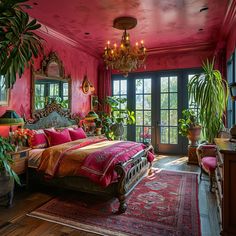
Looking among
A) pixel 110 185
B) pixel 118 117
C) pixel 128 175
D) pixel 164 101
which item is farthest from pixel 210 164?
pixel 118 117

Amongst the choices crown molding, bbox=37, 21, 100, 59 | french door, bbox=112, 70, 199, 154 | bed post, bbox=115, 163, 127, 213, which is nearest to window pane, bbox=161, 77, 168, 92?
french door, bbox=112, 70, 199, 154

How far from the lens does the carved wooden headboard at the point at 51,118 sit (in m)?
3.98

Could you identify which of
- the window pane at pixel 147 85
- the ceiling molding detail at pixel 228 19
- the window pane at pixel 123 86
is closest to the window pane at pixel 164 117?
the window pane at pixel 147 85

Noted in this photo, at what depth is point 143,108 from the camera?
246 inches

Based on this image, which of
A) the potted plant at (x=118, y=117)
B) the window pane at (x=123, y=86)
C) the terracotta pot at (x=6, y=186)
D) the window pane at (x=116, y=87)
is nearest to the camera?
the terracotta pot at (x=6, y=186)

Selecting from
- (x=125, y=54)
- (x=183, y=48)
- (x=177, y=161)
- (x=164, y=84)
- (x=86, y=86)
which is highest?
(x=183, y=48)

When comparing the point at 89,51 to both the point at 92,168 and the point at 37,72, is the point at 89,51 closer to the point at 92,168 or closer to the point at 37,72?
the point at 37,72

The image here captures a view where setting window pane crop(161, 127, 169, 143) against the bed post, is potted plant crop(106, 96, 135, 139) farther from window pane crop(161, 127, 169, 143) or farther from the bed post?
the bed post

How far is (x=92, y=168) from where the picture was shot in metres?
2.76

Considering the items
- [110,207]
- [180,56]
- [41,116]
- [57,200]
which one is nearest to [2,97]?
[41,116]

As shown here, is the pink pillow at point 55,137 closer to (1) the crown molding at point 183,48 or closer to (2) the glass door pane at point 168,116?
(2) the glass door pane at point 168,116

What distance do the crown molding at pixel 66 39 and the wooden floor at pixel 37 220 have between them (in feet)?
10.2

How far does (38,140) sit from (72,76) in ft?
→ 6.90

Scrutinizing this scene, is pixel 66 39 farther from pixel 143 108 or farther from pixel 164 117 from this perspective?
pixel 164 117
